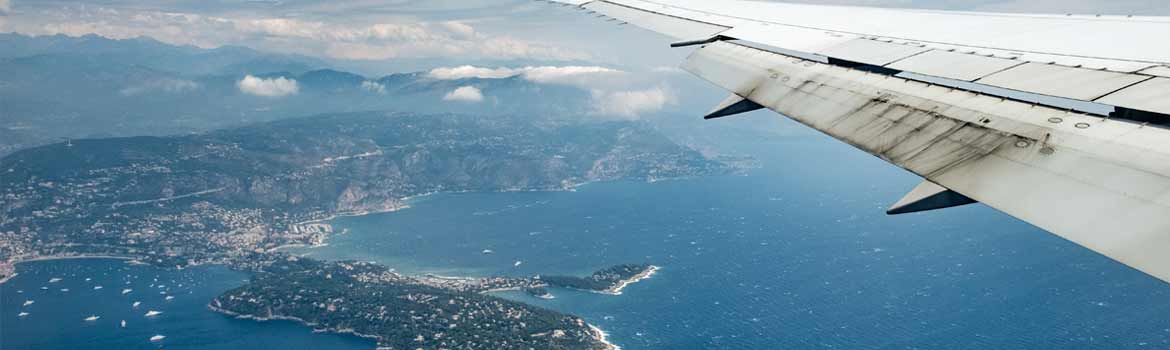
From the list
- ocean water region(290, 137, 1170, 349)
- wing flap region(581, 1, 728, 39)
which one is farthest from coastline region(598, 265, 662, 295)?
wing flap region(581, 1, 728, 39)

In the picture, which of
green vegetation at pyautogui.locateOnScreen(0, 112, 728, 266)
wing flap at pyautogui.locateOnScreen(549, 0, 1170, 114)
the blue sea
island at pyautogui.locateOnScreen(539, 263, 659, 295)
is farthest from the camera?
green vegetation at pyautogui.locateOnScreen(0, 112, 728, 266)

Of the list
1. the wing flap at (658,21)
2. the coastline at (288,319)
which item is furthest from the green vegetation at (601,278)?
the wing flap at (658,21)

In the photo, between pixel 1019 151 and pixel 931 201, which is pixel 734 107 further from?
pixel 931 201

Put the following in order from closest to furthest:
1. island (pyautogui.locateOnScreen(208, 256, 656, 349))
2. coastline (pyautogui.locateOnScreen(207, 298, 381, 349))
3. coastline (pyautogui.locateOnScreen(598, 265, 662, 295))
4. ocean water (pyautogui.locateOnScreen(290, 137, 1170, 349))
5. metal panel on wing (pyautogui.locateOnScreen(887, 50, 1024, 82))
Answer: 1. metal panel on wing (pyautogui.locateOnScreen(887, 50, 1024, 82))
2. ocean water (pyautogui.locateOnScreen(290, 137, 1170, 349))
3. island (pyautogui.locateOnScreen(208, 256, 656, 349))
4. coastline (pyautogui.locateOnScreen(207, 298, 381, 349))
5. coastline (pyautogui.locateOnScreen(598, 265, 662, 295))

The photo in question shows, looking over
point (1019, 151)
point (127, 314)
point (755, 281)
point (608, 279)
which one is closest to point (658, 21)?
point (1019, 151)

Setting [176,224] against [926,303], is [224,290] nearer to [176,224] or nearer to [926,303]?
[176,224]

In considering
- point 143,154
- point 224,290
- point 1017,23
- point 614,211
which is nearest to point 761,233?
point 614,211

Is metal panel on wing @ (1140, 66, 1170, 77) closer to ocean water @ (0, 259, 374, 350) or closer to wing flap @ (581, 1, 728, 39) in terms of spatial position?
wing flap @ (581, 1, 728, 39)
